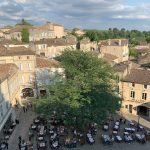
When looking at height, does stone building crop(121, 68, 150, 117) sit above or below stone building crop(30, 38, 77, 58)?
below

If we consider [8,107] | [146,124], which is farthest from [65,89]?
[146,124]

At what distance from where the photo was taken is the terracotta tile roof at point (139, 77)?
55031 millimetres

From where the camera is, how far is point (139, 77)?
185ft

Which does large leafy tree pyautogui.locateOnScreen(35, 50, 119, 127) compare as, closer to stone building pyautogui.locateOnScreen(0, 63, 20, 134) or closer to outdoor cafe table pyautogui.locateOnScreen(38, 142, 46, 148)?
outdoor cafe table pyautogui.locateOnScreen(38, 142, 46, 148)

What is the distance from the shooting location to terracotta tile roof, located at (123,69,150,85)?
55.0m

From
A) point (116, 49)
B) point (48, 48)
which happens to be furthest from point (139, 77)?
point (116, 49)

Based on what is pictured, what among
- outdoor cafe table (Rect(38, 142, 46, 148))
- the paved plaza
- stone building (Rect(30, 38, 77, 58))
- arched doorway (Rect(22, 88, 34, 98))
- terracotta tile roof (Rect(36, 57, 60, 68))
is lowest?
the paved plaza

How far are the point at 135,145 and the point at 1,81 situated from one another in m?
21.4

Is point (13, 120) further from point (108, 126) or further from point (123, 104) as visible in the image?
point (123, 104)

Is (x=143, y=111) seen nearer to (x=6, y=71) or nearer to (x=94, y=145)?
(x=94, y=145)

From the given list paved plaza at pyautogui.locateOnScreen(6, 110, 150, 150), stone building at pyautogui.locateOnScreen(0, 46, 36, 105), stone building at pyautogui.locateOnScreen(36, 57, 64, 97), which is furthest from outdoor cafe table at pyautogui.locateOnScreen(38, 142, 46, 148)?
stone building at pyautogui.locateOnScreen(36, 57, 64, 97)

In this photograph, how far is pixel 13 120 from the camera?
4866cm

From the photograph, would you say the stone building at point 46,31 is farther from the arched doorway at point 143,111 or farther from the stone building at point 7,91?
the arched doorway at point 143,111

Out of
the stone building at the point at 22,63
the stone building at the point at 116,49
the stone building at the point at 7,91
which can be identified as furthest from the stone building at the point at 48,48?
the stone building at the point at 7,91
